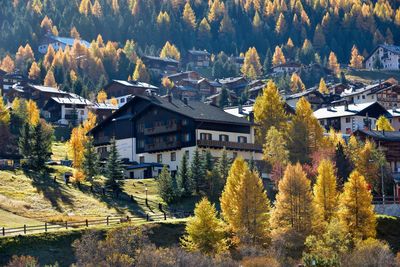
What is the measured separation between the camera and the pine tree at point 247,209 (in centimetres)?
7619

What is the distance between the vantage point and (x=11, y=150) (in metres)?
118

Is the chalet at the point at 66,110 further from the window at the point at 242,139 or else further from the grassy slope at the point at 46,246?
the grassy slope at the point at 46,246

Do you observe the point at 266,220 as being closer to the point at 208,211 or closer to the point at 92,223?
the point at 208,211

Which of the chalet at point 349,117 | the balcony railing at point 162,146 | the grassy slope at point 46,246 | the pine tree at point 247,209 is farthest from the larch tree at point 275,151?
the chalet at point 349,117

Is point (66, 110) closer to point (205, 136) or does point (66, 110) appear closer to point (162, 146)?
point (162, 146)

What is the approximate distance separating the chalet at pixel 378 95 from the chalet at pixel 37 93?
58.9 m

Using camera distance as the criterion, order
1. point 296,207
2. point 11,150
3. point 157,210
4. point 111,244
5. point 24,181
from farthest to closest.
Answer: point 11,150 < point 24,181 < point 157,210 < point 296,207 < point 111,244

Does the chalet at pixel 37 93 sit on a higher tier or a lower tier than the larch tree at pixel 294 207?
higher

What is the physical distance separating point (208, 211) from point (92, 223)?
10.3 metres

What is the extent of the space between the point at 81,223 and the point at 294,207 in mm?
18790

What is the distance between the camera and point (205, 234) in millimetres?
72500

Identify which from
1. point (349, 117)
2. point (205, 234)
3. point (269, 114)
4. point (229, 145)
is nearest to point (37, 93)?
point (349, 117)

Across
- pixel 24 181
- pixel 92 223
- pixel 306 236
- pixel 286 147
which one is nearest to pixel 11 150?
pixel 24 181

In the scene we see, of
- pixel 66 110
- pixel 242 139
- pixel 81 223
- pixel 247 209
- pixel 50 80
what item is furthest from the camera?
pixel 50 80
